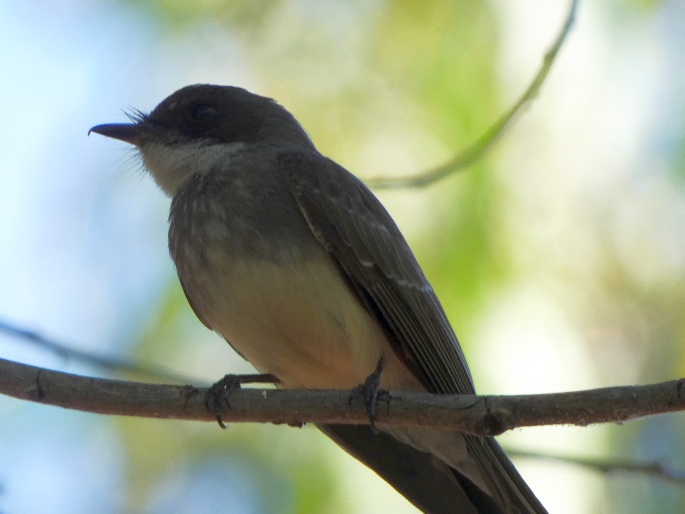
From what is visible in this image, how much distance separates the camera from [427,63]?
837cm

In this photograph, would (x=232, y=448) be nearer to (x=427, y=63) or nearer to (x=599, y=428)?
(x=599, y=428)

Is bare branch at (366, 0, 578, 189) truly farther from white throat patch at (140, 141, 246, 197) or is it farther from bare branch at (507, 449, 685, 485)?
bare branch at (507, 449, 685, 485)

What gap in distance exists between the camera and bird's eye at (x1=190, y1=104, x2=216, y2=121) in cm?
662

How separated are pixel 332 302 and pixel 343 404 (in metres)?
0.80

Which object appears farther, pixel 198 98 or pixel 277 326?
pixel 198 98

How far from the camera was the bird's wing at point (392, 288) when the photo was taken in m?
5.12

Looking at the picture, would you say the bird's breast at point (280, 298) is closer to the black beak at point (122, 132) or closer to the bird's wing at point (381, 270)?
the bird's wing at point (381, 270)

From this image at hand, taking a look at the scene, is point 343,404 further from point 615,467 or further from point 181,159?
point 181,159

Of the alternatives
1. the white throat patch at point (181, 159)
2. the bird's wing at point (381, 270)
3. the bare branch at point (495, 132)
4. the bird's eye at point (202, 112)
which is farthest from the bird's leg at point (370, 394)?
the bird's eye at point (202, 112)

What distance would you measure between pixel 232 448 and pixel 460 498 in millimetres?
2856

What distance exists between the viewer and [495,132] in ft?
19.9

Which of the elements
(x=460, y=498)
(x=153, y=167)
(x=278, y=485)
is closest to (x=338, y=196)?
(x=153, y=167)


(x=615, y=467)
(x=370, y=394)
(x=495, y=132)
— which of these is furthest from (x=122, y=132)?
(x=615, y=467)

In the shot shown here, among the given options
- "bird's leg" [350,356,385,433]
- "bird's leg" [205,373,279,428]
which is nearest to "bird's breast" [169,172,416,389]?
"bird's leg" [205,373,279,428]
